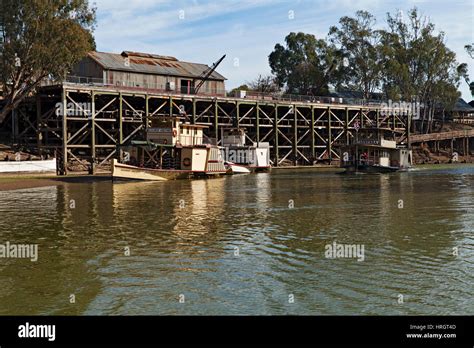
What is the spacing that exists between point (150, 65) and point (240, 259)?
6207 centimetres

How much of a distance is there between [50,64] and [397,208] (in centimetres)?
3791

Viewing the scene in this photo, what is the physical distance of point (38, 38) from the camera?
171 feet

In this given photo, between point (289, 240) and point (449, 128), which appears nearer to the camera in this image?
point (289, 240)

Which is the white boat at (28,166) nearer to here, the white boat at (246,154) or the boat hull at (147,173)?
the boat hull at (147,173)

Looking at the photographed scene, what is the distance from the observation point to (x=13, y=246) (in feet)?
56.5

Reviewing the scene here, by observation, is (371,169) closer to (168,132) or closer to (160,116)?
(168,132)

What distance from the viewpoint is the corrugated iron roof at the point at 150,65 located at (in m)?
69.6

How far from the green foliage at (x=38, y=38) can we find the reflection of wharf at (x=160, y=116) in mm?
5101

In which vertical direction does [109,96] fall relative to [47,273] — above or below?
above
